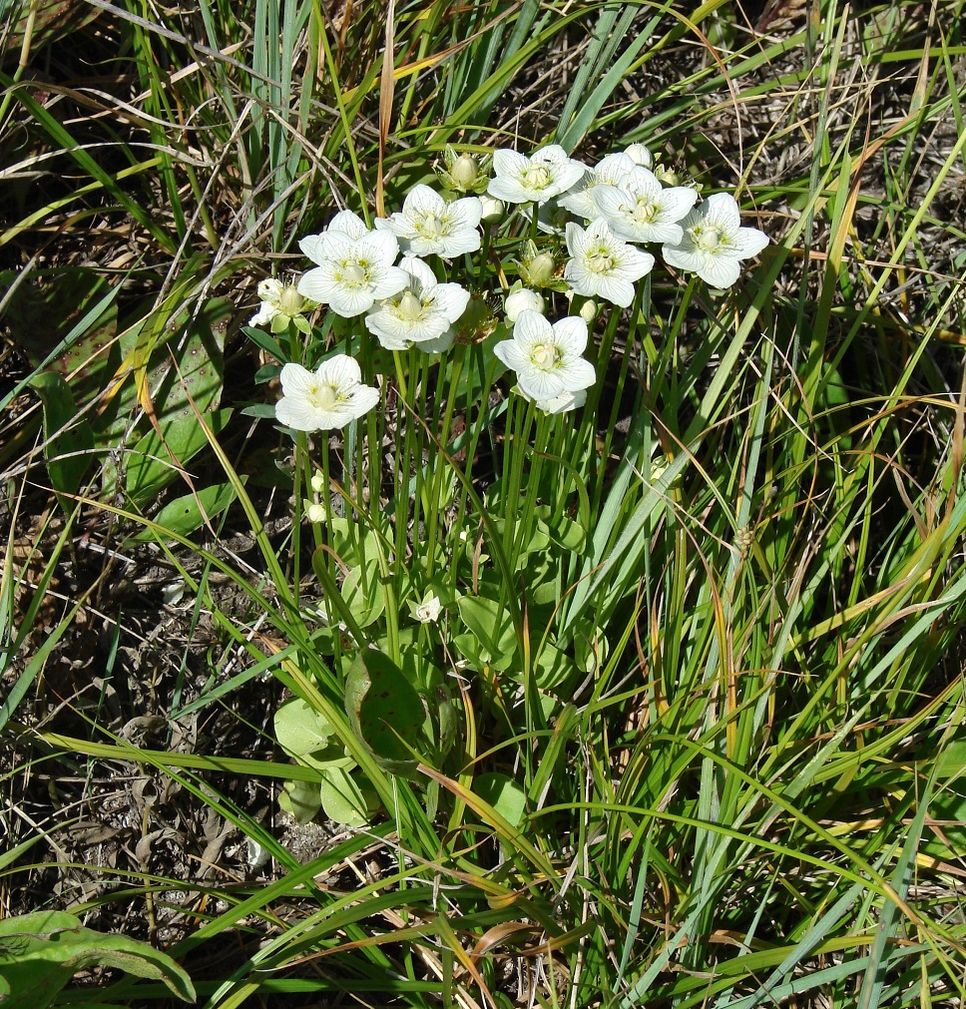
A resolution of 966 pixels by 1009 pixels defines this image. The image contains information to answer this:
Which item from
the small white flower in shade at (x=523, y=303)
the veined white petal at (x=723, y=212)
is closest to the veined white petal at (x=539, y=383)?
the small white flower in shade at (x=523, y=303)

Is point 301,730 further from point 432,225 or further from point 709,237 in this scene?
point 709,237

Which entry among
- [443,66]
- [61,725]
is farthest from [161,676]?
[443,66]

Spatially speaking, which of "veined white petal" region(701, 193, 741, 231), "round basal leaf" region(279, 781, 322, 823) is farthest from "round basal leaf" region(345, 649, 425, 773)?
"veined white petal" region(701, 193, 741, 231)

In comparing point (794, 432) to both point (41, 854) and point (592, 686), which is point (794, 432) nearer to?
point (592, 686)

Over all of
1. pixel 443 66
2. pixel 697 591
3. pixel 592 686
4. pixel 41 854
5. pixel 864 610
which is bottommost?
pixel 41 854

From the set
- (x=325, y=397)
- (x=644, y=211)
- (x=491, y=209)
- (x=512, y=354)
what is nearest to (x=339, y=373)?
(x=325, y=397)

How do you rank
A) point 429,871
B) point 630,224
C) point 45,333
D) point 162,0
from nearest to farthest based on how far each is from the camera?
point 630,224 < point 429,871 < point 45,333 < point 162,0

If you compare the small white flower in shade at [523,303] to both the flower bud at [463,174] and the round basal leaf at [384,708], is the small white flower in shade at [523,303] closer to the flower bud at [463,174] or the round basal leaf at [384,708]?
the flower bud at [463,174]

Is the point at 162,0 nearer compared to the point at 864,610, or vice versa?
the point at 864,610

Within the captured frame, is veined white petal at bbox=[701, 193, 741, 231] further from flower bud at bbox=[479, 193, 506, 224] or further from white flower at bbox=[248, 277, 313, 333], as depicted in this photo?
white flower at bbox=[248, 277, 313, 333]
